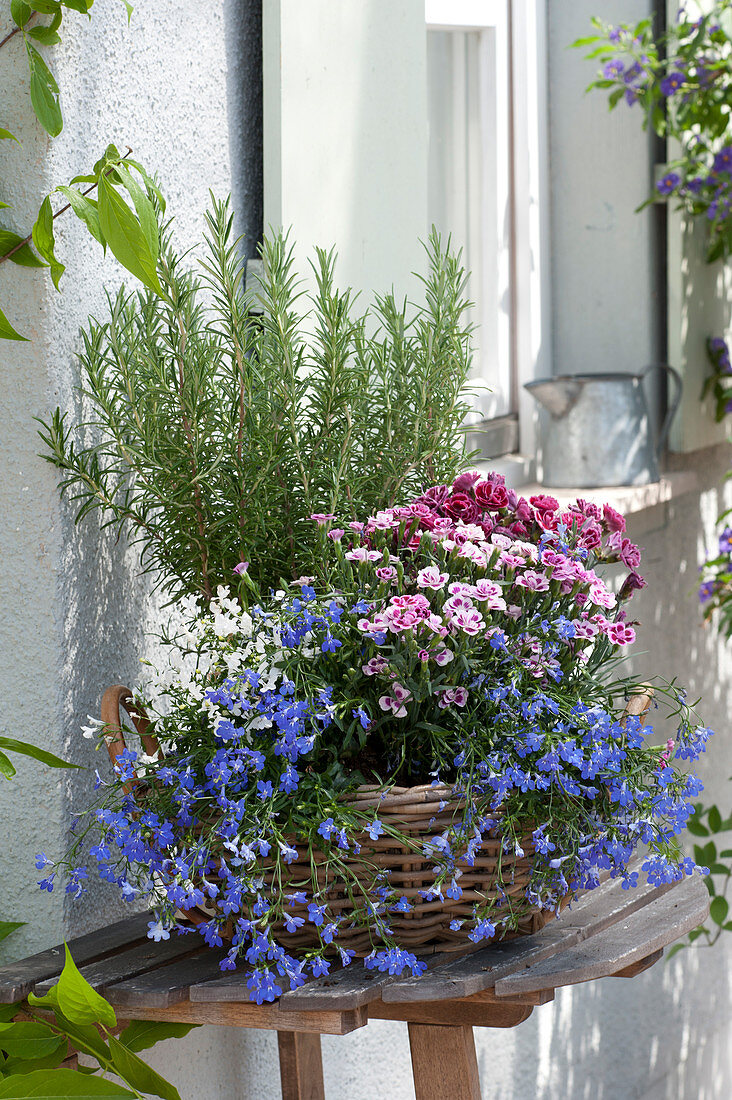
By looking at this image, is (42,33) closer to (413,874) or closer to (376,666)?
(376,666)

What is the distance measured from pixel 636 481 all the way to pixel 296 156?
3.31 ft

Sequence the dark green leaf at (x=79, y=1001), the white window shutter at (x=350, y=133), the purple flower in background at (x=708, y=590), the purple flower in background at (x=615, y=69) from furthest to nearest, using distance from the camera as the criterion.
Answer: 1. the purple flower in background at (x=708, y=590)
2. the purple flower in background at (x=615, y=69)
3. the white window shutter at (x=350, y=133)
4. the dark green leaf at (x=79, y=1001)

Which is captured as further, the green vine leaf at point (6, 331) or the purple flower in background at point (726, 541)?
the purple flower in background at point (726, 541)

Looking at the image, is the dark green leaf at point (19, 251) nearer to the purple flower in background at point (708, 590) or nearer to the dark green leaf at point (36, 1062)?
the dark green leaf at point (36, 1062)

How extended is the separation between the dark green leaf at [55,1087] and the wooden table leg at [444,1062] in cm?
26

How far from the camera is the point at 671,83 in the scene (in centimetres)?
208

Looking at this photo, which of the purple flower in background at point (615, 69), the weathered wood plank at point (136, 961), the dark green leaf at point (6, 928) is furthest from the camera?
the purple flower in background at point (615, 69)

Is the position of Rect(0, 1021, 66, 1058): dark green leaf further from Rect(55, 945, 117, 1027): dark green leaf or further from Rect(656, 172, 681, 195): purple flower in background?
Rect(656, 172, 681, 195): purple flower in background

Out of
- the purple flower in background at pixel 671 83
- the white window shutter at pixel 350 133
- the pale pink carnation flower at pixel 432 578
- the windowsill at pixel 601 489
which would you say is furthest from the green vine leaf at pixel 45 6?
the purple flower in background at pixel 671 83

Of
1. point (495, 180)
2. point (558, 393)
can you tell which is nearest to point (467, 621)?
point (558, 393)

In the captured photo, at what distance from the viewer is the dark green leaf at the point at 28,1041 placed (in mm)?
859

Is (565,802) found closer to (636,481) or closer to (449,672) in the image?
(449,672)

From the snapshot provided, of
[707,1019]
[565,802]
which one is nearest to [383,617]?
[565,802]

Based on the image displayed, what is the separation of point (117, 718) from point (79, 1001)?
22 centimetres
